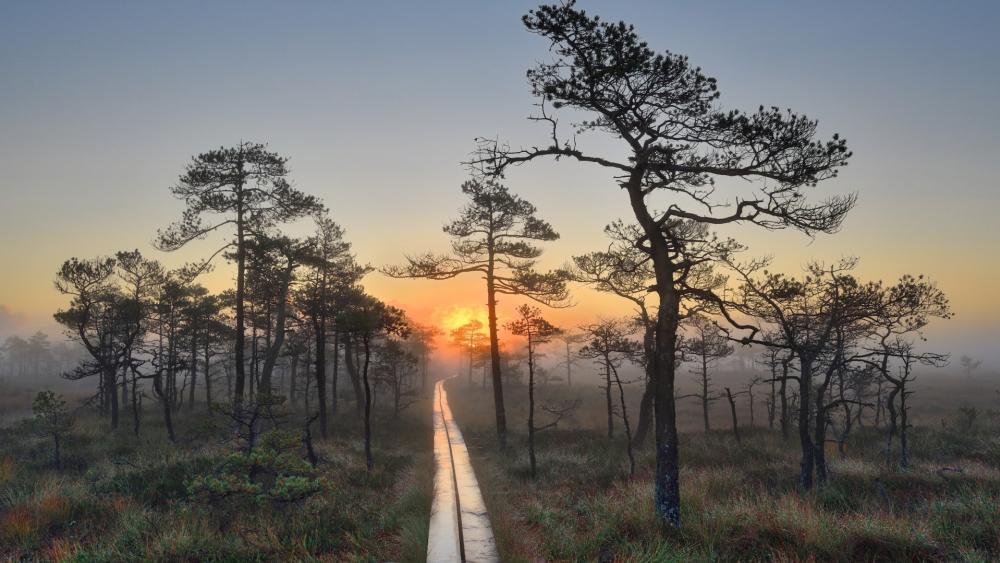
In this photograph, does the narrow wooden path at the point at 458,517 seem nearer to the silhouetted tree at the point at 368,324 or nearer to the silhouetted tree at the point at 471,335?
the silhouetted tree at the point at 368,324

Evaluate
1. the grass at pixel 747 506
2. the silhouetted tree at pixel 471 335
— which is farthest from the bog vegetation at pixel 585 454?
the silhouetted tree at pixel 471 335

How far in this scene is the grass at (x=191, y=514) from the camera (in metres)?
7.91

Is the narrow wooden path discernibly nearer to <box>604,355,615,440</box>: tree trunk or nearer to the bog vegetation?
the bog vegetation

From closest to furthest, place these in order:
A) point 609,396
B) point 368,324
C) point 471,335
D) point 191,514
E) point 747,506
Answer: point 747,506
point 191,514
point 368,324
point 609,396
point 471,335

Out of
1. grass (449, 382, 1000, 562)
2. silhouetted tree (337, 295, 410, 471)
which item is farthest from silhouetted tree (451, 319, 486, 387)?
silhouetted tree (337, 295, 410, 471)

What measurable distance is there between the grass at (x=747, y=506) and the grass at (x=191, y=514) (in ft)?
7.97

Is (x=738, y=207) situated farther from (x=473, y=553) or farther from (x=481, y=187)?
(x=481, y=187)

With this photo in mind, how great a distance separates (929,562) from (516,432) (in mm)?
20737

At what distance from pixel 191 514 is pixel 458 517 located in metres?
5.84

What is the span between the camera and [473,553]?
8336 mm

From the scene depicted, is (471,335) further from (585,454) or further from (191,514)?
(191,514)

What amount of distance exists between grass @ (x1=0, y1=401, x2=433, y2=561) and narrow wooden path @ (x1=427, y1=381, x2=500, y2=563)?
0.33m

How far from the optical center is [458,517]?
10617 millimetres

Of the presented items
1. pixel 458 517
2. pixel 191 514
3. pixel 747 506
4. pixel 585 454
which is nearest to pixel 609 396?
pixel 585 454
